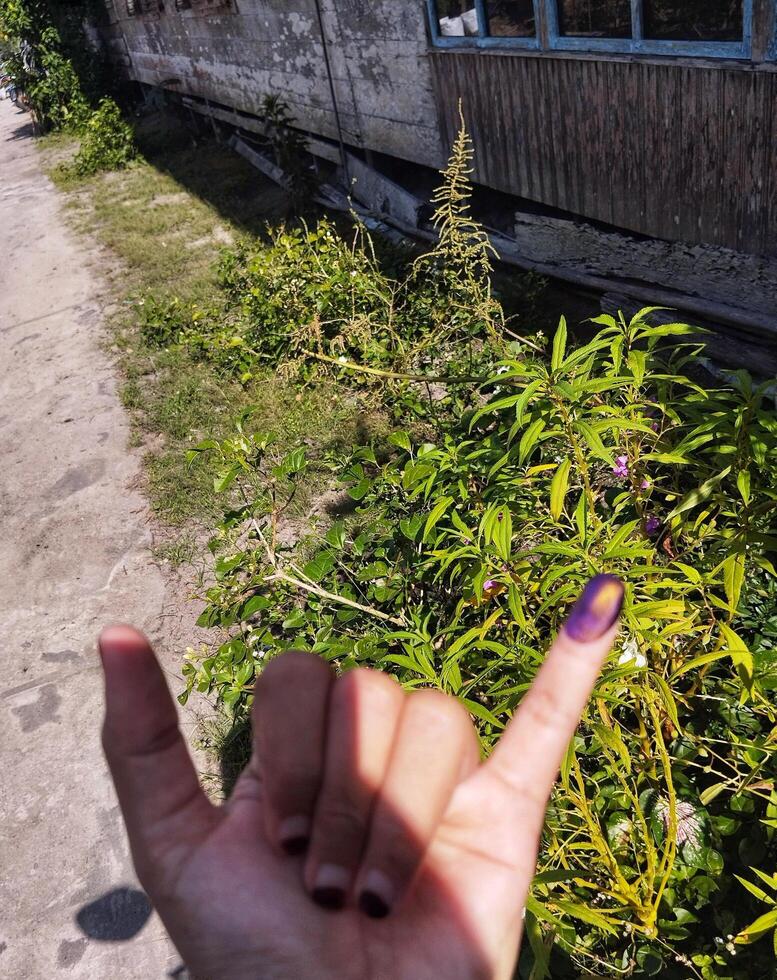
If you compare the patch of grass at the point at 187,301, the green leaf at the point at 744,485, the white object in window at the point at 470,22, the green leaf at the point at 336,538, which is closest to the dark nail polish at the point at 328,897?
the green leaf at the point at 744,485

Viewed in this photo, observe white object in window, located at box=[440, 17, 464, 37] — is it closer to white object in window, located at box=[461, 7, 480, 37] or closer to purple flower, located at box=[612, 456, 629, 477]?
white object in window, located at box=[461, 7, 480, 37]

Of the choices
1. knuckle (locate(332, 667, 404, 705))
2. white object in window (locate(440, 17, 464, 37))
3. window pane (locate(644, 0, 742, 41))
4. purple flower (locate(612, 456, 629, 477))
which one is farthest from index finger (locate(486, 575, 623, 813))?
white object in window (locate(440, 17, 464, 37))

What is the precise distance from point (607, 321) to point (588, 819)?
4.80 ft

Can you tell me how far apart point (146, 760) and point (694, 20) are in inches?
182

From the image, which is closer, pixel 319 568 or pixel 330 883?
pixel 330 883

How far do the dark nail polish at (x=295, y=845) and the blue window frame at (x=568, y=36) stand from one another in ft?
14.0

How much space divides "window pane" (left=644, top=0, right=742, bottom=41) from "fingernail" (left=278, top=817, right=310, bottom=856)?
14.5ft

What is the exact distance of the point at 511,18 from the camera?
18.3 ft

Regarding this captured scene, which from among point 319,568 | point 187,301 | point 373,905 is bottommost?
point 187,301

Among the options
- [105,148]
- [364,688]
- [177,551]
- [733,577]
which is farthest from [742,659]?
[105,148]

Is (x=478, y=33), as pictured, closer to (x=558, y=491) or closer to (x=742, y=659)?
(x=558, y=491)

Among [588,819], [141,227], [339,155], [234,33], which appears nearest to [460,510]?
[588,819]

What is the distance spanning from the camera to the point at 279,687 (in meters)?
0.84

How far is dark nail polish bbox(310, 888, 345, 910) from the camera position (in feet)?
2.55
